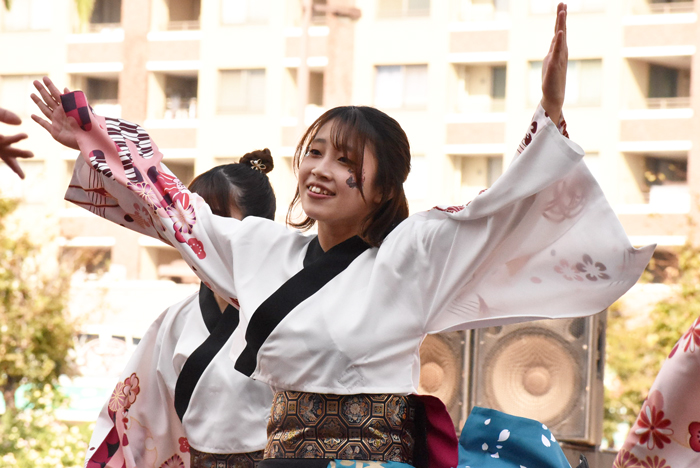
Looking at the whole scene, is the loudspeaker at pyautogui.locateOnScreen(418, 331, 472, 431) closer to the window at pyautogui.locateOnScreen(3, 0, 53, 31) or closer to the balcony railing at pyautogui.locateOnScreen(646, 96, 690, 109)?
the balcony railing at pyautogui.locateOnScreen(646, 96, 690, 109)

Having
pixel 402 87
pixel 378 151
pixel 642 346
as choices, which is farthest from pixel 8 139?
pixel 402 87

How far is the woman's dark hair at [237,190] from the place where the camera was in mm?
2496

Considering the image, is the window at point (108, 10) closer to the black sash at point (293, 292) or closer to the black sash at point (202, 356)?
the black sash at point (202, 356)

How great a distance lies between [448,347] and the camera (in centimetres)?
390

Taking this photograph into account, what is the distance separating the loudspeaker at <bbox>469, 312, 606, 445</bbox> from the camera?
3.68 meters

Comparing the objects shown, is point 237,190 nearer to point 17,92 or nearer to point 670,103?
point 670,103

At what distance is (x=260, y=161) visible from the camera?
2.67m

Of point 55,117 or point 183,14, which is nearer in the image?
point 55,117

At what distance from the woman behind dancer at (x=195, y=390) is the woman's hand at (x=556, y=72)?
3.15 ft

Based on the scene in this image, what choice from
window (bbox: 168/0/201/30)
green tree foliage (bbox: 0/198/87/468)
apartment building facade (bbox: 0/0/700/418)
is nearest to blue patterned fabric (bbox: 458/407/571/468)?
green tree foliage (bbox: 0/198/87/468)

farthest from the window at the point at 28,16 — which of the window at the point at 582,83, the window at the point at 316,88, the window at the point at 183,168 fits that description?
the window at the point at 582,83

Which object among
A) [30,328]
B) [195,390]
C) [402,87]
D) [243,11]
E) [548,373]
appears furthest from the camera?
[243,11]

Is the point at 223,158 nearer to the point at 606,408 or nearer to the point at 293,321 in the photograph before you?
the point at 606,408

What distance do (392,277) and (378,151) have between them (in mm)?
272
